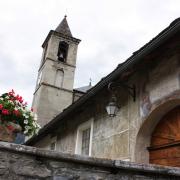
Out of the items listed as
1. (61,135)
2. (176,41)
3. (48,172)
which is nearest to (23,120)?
(48,172)

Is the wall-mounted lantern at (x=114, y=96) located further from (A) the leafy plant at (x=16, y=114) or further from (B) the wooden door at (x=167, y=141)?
(A) the leafy plant at (x=16, y=114)

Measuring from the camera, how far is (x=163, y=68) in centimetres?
529

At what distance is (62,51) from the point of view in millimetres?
24156

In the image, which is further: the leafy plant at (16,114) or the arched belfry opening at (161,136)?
the arched belfry opening at (161,136)

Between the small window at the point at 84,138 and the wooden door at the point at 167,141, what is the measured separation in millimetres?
2766

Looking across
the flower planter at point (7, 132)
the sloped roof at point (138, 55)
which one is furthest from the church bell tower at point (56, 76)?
the flower planter at point (7, 132)

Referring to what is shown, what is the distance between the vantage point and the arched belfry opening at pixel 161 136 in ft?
16.5

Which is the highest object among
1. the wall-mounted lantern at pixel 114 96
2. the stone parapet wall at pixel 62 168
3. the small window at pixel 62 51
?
the small window at pixel 62 51

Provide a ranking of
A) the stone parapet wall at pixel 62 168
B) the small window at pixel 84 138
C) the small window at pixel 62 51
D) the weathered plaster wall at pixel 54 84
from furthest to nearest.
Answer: the small window at pixel 62 51, the weathered plaster wall at pixel 54 84, the small window at pixel 84 138, the stone parapet wall at pixel 62 168

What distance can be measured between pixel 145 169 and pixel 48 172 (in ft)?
3.23

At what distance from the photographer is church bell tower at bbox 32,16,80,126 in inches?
826

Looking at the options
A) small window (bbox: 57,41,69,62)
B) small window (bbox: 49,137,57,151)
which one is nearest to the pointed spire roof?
small window (bbox: 57,41,69,62)

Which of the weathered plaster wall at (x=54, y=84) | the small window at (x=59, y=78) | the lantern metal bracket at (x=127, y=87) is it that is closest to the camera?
the lantern metal bracket at (x=127, y=87)

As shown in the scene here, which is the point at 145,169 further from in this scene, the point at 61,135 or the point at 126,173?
the point at 61,135
